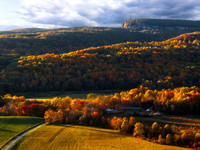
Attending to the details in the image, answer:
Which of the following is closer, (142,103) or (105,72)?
(142,103)

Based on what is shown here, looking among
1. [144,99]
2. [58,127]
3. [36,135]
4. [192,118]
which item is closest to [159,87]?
[144,99]

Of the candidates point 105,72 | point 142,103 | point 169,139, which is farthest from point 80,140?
point 105,72

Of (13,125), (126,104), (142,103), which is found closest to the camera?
(13,125)

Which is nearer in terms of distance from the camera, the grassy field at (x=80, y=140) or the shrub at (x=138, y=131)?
the grassy field at (x=80, y=140)

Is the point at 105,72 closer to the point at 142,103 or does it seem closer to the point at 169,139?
the point at 142,103

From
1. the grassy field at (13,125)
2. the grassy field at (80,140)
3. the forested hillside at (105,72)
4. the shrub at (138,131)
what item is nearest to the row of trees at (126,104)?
the shrub at (138,131)

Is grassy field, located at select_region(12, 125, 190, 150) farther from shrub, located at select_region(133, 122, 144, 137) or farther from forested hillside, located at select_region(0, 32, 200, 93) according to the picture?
forested hillside, located at select_region(0, 32, 200, 93)

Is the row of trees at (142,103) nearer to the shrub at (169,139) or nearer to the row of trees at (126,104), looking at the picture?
the row of trees at (126,104)

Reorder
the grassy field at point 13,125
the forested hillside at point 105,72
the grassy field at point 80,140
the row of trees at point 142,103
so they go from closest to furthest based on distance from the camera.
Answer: the grassy field at point 80,140 → the grassy field at point 13,125 → the row of trees at point 142,103 → the forested hillside at point 105,72
